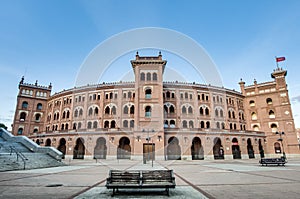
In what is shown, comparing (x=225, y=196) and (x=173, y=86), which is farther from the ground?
(x=173, y=86)

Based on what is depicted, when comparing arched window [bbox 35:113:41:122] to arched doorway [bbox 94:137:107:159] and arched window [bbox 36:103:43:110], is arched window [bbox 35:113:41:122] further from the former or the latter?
arched doorway [bbox 94:137:107:159]

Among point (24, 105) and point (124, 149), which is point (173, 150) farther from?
point (24, 105)

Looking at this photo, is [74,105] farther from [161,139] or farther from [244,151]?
[244,151]

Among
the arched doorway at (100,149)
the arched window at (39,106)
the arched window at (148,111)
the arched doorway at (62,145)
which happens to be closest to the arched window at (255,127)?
the arched window at (148,111)

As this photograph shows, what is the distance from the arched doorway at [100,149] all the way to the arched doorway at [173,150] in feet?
39.7

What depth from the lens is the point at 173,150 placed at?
3456 cm

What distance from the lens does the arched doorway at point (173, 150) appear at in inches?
1330

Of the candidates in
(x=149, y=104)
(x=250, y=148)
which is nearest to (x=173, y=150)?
(x=149, y=104)

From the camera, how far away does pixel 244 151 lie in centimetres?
3703

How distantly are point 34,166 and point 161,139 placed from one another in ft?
62.9

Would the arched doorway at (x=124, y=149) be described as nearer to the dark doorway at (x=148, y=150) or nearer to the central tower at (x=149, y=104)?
the central tower at (x=149, y=104)

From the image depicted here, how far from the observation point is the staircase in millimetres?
15333

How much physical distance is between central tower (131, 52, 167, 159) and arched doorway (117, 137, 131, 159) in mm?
3806

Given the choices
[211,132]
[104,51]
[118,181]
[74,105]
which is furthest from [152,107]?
[118,181]
